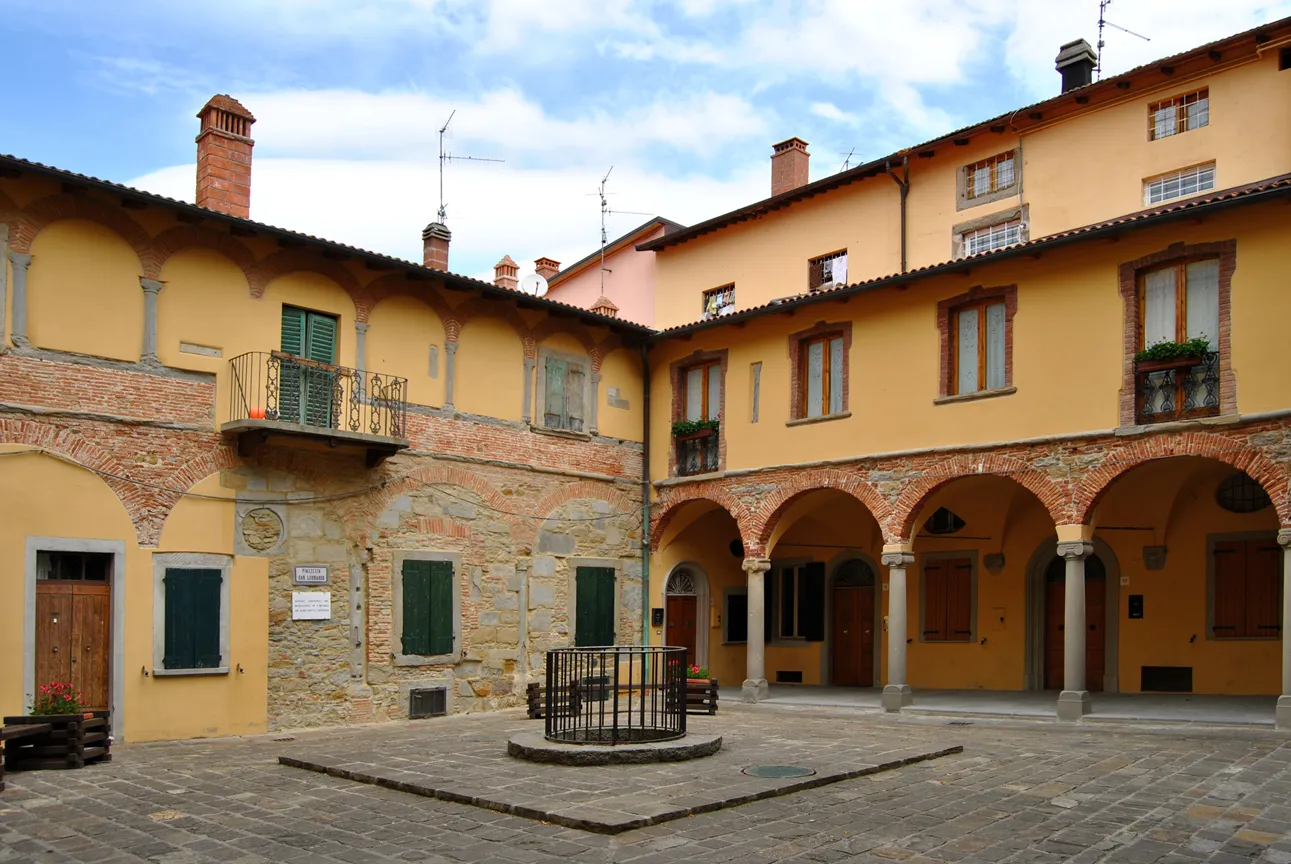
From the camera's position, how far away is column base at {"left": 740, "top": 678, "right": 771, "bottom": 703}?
18969 mm

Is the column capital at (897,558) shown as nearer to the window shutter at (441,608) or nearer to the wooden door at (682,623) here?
the wooden door at (682,623)

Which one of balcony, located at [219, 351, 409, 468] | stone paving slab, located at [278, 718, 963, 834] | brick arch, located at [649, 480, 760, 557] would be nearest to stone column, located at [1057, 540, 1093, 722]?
stone paving slab, located at [278, 718, 963, 834]

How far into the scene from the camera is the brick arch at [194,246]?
1455 cm

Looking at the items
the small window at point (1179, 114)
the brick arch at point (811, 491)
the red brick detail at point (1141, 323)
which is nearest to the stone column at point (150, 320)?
the brick arch at point (811, 491)

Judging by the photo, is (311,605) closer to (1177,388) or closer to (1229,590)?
(1177,388)

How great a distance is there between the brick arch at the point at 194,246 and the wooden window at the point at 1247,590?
1526 cm

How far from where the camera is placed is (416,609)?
16.9 m

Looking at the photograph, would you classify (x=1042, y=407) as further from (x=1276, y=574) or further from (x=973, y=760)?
(x=973, y=760)

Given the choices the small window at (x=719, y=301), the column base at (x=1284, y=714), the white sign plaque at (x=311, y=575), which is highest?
the small window at (x=719, y=301)

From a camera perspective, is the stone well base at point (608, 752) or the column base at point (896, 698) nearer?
the stone well base at point (608, 752)

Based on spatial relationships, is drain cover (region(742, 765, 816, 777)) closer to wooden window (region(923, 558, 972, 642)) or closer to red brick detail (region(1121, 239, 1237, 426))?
red brick detail (region(1121, 239, 1237, 426))

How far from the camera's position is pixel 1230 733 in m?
13.2

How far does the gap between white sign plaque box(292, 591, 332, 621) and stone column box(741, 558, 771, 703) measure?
725 cm

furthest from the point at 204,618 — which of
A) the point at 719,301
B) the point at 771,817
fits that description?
the point at 719,301
